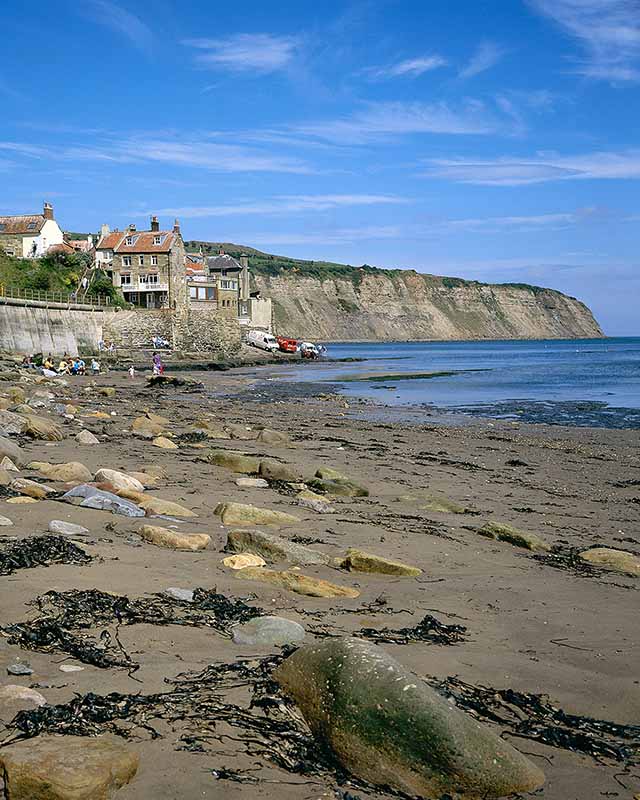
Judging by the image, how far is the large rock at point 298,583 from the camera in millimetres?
6176

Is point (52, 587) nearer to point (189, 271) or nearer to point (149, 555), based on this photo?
point (149, 555)

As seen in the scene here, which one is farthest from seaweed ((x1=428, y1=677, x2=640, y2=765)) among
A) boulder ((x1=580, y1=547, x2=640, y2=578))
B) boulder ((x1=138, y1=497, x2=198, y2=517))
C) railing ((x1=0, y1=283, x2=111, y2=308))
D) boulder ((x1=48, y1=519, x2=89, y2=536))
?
railing ((x1=0, y1=283, x2=111, y2=308))

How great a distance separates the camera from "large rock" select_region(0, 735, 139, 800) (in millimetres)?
3107

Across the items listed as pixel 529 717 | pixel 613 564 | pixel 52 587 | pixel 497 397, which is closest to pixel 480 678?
pixel 529 717

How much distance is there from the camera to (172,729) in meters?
3.75

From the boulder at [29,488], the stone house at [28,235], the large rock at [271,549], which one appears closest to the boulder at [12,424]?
the boulder at [29,488]

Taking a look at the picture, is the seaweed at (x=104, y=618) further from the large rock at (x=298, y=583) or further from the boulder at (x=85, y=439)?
the boulder at (x=85, y=439)

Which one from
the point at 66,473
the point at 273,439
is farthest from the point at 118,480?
the point at 273,439

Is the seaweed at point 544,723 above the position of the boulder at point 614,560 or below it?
above

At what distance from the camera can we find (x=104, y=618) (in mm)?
5098

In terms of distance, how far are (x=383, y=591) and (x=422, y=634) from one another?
111cm

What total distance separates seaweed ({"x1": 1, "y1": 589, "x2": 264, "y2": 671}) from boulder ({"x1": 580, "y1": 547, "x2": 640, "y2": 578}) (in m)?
4.08

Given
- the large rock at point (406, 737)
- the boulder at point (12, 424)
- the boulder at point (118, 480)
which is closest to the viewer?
the large rock at point (406, 737)

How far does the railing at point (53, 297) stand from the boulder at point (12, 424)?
3496 cm
